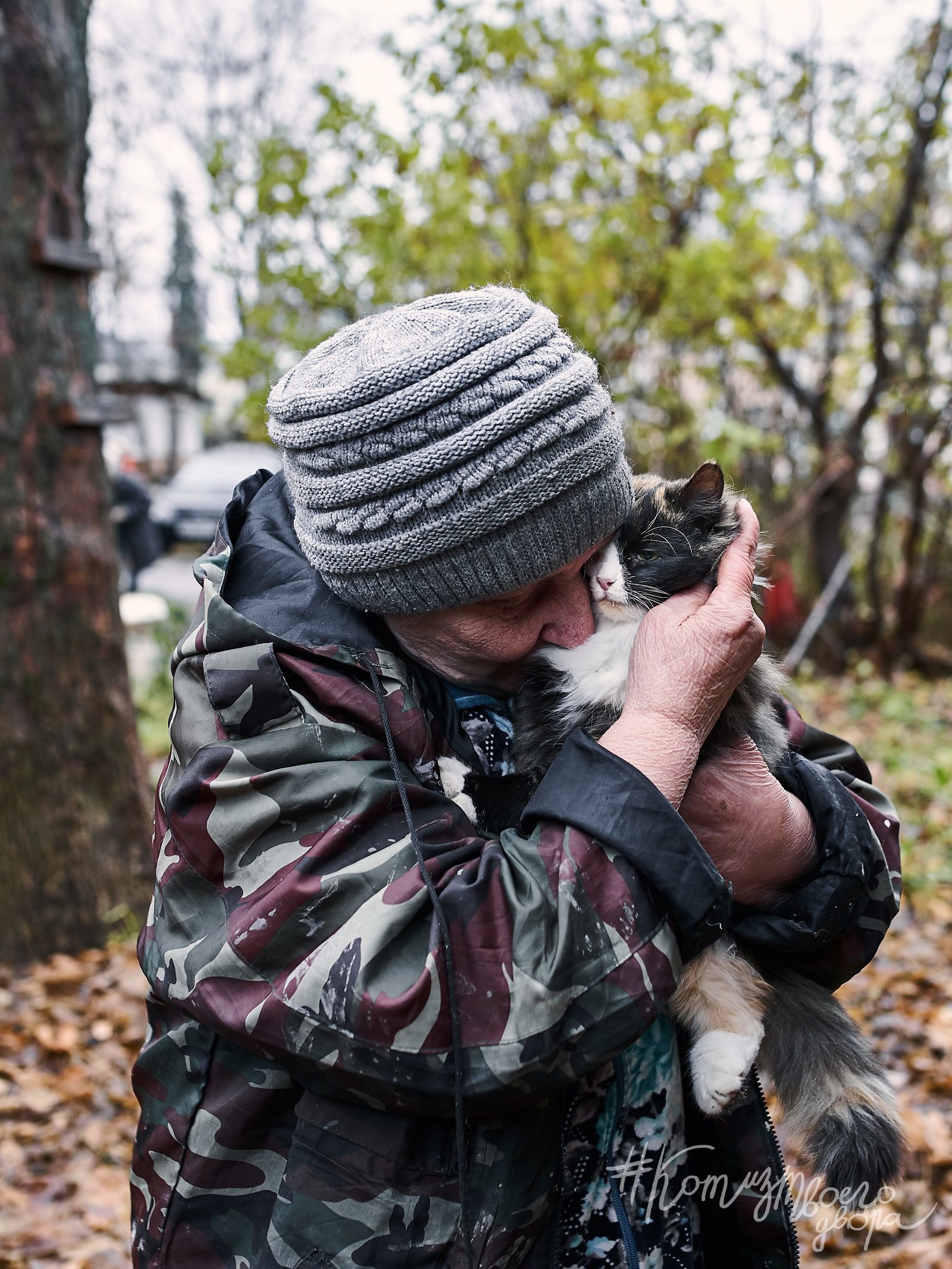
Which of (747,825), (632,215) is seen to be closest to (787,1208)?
(747,825)

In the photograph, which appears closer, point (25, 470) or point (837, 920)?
point (837, 920)

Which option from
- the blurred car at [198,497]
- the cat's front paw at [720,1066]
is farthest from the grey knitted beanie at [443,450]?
the blurred car at [198,497]

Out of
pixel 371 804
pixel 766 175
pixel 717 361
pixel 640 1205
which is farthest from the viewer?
pixel 717 361

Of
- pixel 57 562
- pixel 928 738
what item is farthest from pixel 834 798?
pixel 928 738

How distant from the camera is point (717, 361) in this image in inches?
405

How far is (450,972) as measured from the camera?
4.11 ft

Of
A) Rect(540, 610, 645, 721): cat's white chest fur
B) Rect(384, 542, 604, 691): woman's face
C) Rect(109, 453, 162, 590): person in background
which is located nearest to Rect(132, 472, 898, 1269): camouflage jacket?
Rect(384, 542, 604, 691): woman's face

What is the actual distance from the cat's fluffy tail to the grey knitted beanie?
1.11 m

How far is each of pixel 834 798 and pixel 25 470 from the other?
11.9ft

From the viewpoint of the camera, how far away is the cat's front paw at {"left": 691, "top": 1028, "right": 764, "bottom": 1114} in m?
1.77

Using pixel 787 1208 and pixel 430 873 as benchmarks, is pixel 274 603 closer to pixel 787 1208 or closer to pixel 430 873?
pixel 430 873

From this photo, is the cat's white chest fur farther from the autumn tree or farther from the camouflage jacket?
the autumn tree

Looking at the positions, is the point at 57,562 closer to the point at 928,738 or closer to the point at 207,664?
the point at 207,664

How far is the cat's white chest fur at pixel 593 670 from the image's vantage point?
1995mm
